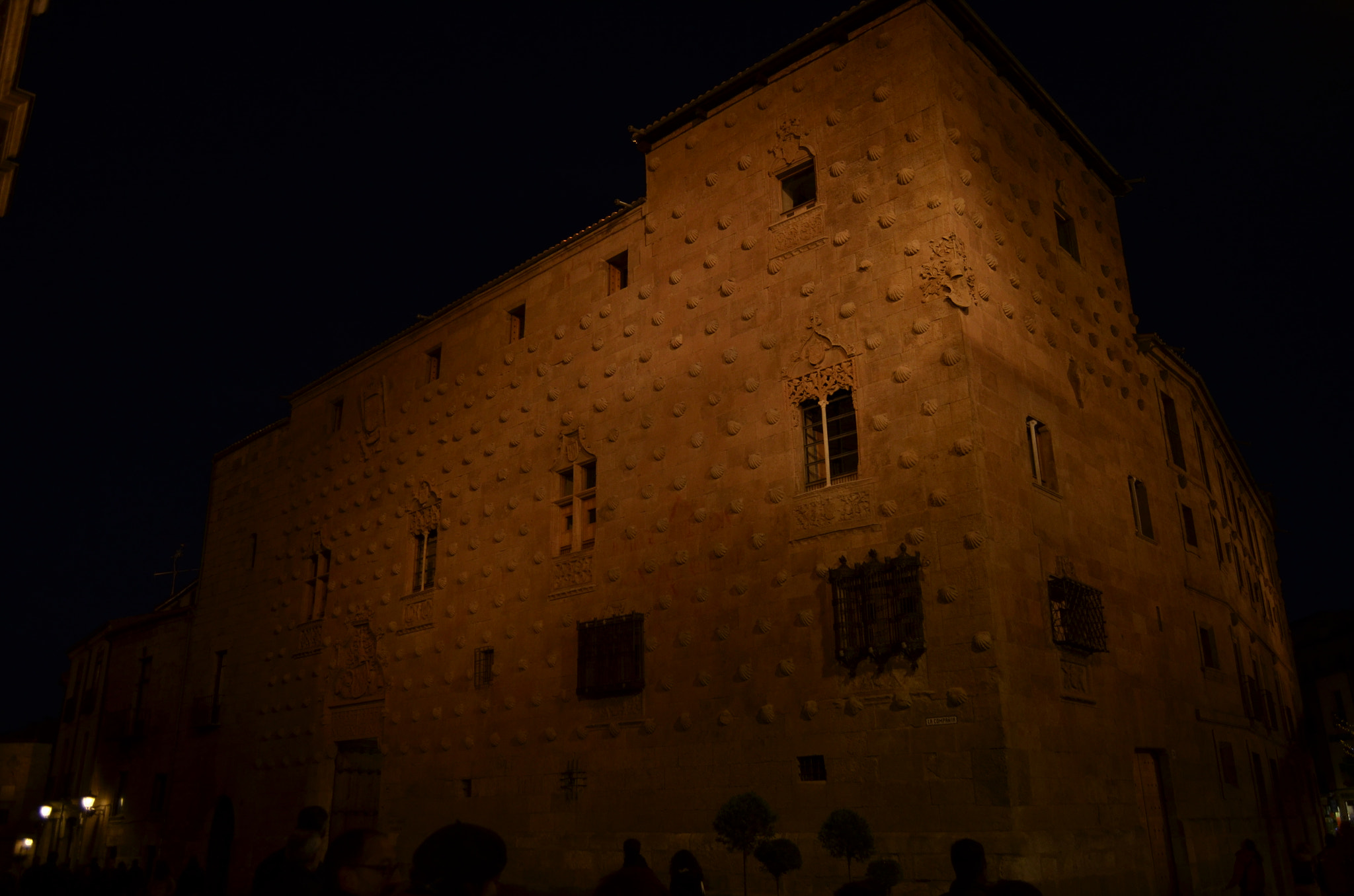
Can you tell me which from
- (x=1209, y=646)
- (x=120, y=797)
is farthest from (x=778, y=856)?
(x=120, y=797)

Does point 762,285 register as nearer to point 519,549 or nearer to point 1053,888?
point 519,549

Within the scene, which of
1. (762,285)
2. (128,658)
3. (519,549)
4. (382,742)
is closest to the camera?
(762,285)

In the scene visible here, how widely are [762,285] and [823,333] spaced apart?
1.47 meters

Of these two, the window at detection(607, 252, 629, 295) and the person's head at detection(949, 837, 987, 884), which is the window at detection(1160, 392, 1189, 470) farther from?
the person's head at detection(949, 837, 987, 884)

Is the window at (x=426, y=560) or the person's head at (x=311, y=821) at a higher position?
the window at (x=426, y=560)

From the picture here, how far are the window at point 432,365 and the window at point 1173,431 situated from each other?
44.1 feet

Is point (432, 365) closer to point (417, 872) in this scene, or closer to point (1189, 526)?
point (1189, 526)

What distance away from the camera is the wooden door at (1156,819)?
13.1m

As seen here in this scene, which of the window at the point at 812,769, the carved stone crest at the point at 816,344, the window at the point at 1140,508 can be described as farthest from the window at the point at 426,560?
the window at the point at 1140,508

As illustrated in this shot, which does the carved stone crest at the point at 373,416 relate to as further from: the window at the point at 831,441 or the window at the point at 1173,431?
the window at the point at 1173,431

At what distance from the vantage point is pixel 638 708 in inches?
576

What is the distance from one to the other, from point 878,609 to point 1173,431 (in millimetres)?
8590

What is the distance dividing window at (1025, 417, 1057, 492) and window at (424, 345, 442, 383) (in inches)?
473

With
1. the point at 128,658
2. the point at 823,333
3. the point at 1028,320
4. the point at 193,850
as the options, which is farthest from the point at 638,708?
the point at 128,658
